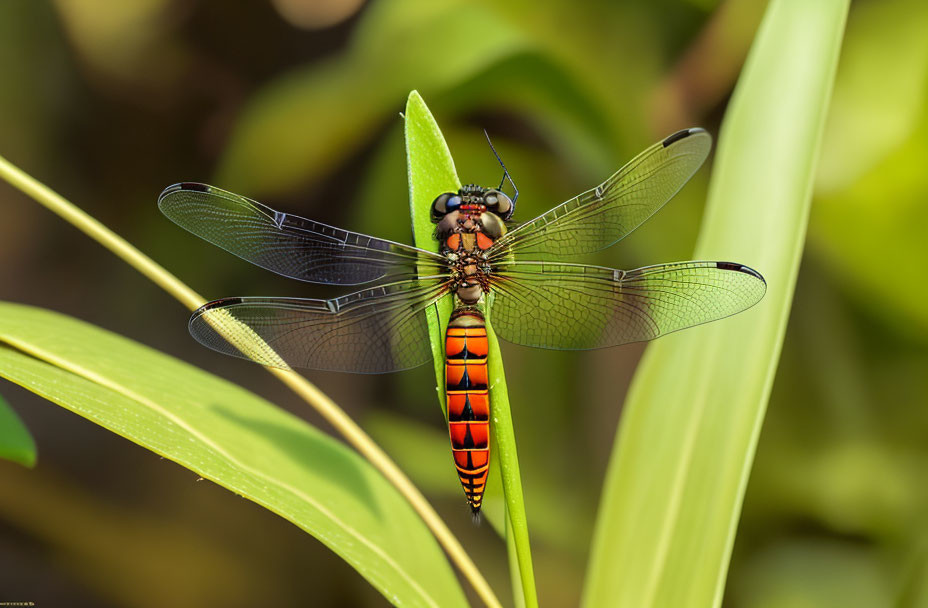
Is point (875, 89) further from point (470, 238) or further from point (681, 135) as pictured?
point (470, 238)

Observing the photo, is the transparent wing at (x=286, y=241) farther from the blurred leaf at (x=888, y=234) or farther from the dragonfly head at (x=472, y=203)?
the blurred leaf at (x=888, y=234)

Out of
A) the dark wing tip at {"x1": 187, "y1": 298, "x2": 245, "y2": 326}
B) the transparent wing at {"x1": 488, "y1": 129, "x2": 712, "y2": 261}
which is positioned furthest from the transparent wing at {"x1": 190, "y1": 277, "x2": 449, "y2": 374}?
the transparent wing at {"x1": 488, "y1": 129, "x2": 712, "y2": 261}

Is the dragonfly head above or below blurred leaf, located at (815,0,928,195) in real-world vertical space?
below

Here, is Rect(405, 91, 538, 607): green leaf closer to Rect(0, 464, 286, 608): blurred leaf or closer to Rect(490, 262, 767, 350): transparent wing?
Rect(490, 262, 767, 350): transparent wing

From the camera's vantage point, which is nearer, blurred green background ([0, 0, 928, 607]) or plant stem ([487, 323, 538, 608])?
plant stem ([487, 323, 538, 608])

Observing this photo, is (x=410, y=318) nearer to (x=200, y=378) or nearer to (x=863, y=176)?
(x=200, y=378)

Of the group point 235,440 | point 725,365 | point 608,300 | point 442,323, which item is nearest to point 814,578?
point 725,365
